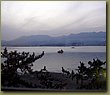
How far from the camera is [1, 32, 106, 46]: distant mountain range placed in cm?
203

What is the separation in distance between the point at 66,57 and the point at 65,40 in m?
0.14

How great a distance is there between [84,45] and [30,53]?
448 millimetres

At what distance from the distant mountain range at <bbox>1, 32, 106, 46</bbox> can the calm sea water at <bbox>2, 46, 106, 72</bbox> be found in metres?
0.03

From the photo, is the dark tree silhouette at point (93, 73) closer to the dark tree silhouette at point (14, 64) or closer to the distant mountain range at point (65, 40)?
the distant mountain range at point (65, 40)

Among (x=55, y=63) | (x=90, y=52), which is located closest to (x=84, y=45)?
(x=90, y=52)

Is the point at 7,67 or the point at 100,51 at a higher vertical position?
the point at 100,51

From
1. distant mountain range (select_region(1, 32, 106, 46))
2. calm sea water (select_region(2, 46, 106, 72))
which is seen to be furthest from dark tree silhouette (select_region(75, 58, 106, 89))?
distant mountain range (select_region(1, 32, 106, 46))

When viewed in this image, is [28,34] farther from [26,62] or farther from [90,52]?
[90,52]

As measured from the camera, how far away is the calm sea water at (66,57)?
2025mm

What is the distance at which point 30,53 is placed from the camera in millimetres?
2049

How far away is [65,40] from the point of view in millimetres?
2041

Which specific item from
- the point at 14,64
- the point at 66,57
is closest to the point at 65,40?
the point at 66,57

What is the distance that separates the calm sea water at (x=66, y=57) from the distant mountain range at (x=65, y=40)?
3 cm

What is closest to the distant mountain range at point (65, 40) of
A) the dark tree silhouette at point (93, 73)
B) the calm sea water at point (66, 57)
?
the calm sea water at point (66, 57)
